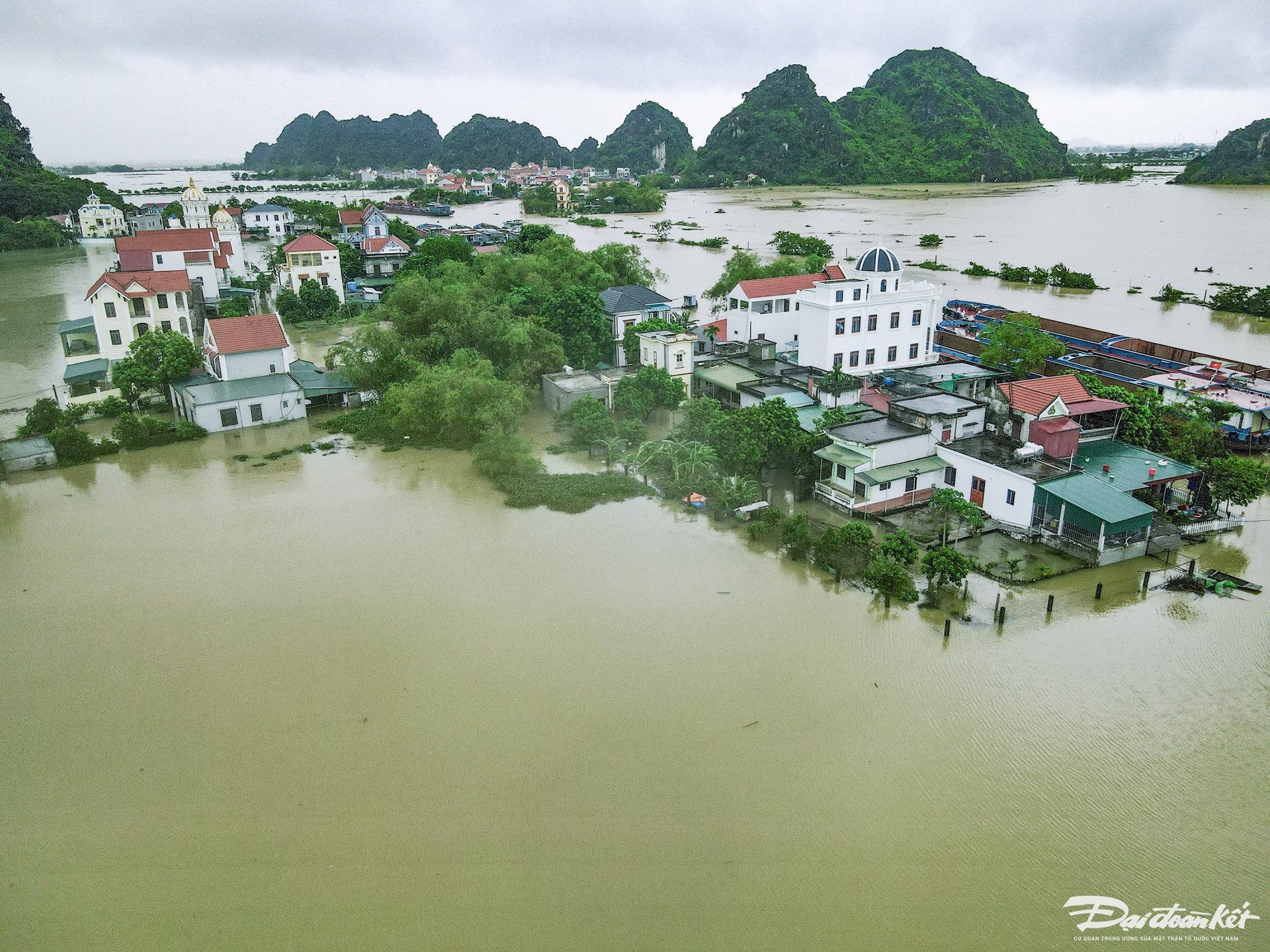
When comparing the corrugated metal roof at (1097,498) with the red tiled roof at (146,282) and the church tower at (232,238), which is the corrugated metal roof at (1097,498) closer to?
the red tiled roof at (146,282)

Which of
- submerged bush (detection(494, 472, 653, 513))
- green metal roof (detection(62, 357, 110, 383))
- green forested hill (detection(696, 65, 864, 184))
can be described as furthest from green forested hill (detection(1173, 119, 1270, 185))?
green metal roof (detection(62, 357, 110, 383))

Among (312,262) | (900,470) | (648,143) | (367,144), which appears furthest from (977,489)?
(367,144)

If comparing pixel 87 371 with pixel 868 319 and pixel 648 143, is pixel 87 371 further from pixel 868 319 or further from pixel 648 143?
pixel 648 143

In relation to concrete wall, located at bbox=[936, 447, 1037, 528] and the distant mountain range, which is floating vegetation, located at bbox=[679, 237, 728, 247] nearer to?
concrete wall, located at bbox=[936, 447, 1037, 528]

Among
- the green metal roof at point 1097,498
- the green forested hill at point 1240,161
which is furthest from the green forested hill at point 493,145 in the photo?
the green metal roof at point 1097,498

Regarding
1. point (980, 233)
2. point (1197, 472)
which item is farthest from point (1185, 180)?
point (1197, 472)

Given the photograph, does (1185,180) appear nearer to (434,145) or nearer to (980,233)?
(980,233)
